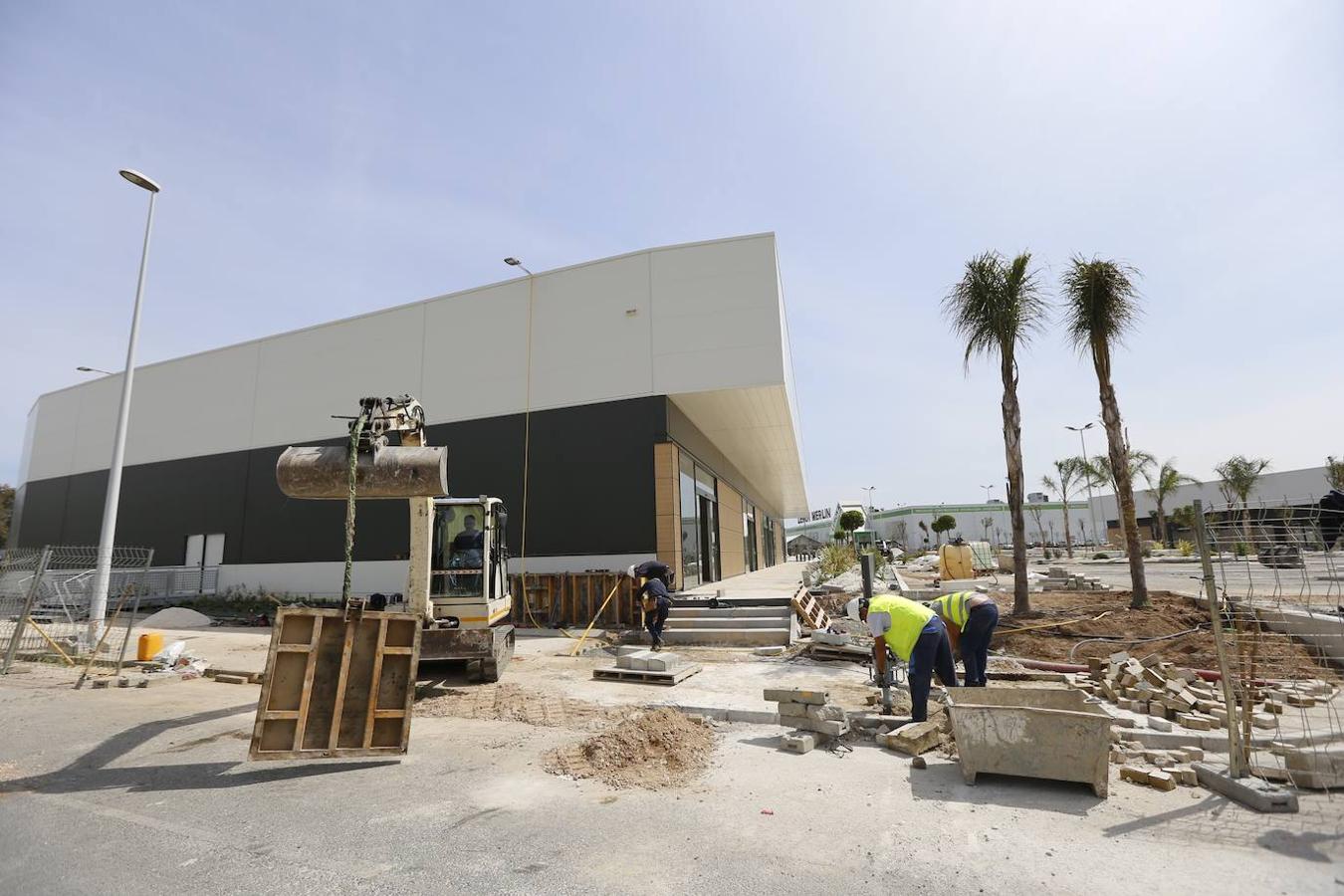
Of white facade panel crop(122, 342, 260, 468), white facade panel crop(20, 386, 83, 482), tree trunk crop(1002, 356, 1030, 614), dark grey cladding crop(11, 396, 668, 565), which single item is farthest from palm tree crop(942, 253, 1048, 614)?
white facade panel crop(20, 386, 83, 482)

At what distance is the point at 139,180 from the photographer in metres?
A: 15.1

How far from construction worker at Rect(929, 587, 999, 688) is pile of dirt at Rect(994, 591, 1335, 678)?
11.0 feet

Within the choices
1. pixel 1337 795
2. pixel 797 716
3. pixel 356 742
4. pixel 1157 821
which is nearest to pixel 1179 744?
pixel 1337 795

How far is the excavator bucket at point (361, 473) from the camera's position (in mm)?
6586

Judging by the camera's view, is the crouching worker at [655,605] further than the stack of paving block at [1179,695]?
Yes

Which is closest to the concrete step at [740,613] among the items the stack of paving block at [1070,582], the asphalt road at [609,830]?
the asphalt road at [609,830]

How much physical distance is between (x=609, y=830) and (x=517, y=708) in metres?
3.88

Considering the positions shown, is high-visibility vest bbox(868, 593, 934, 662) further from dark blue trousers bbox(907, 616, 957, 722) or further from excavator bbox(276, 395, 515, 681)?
excavator bbox(276, 395, 515, 681)

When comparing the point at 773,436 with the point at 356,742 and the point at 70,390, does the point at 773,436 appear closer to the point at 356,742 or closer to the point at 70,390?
the point at 356,742

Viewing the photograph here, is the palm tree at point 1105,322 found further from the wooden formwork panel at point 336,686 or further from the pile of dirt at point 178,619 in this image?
the pile of dirt at point 178,619

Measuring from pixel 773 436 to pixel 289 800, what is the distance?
65.2 feet

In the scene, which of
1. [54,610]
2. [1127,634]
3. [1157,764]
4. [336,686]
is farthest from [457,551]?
[1127,634]

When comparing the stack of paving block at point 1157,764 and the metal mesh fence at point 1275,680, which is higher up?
the metal mesh fence at point 1275,680

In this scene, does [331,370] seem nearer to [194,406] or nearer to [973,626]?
[194,406]
